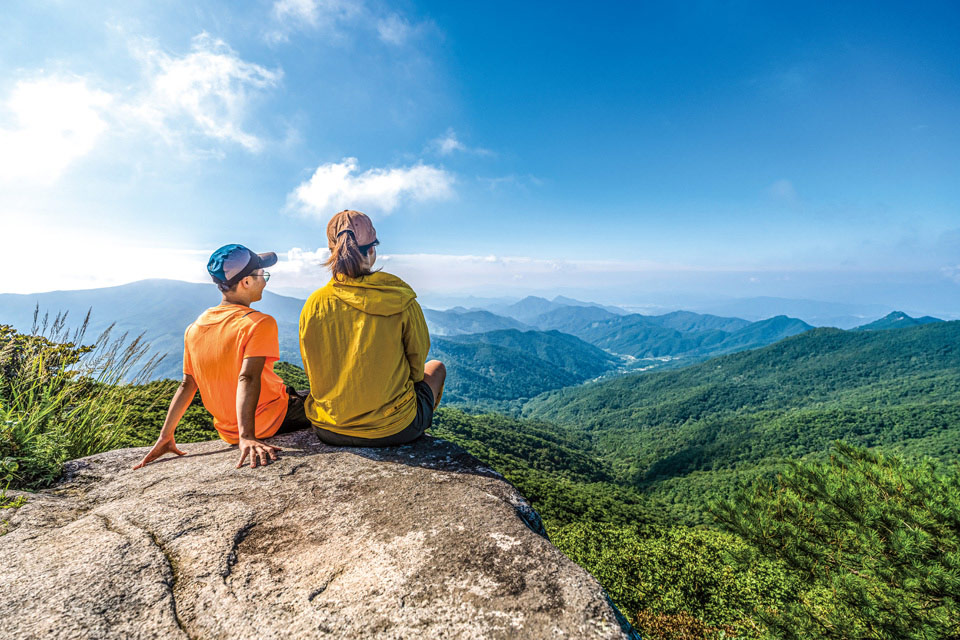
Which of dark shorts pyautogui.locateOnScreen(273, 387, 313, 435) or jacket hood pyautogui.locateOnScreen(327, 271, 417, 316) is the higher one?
jacket hood pyautogui.locateOnScreen(327, 271, 417, 316)

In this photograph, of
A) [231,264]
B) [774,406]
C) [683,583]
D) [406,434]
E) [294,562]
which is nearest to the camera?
[294,562]

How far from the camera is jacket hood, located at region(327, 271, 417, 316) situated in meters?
2.92

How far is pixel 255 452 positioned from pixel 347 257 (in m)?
1.59

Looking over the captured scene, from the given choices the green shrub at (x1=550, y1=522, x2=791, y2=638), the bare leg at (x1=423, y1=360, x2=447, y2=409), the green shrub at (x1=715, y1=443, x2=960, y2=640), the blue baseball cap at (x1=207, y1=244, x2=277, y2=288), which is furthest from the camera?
the green shrub at (x1=550, y1=522, x2=791, y2=638)

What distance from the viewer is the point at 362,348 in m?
2.95

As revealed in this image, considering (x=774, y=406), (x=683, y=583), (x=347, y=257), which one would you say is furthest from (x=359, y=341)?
(x=774, y=406)

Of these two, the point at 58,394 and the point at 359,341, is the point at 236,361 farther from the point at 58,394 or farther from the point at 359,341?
the point at 58,394

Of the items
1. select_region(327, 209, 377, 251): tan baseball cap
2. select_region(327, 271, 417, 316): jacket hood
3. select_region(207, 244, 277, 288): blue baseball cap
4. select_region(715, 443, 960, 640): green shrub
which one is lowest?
select_region(715, 443, 960, 640): green shrub

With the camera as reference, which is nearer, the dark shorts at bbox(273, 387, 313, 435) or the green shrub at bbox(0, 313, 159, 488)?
the green shrub at bbox(0, 313, 159, 488)

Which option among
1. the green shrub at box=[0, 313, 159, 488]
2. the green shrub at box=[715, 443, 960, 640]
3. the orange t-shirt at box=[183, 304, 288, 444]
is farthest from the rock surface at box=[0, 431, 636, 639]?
the green shrub at box=[715, 443, 960, 640]

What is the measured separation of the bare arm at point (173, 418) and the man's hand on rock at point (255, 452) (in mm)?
729

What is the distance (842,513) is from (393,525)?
18.8 feet

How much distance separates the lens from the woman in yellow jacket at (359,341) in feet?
9.72

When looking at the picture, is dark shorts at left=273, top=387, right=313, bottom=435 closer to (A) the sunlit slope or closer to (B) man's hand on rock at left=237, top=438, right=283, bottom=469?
(B) man's hand on rock at left=237, top=438, right=283, bottom=469
